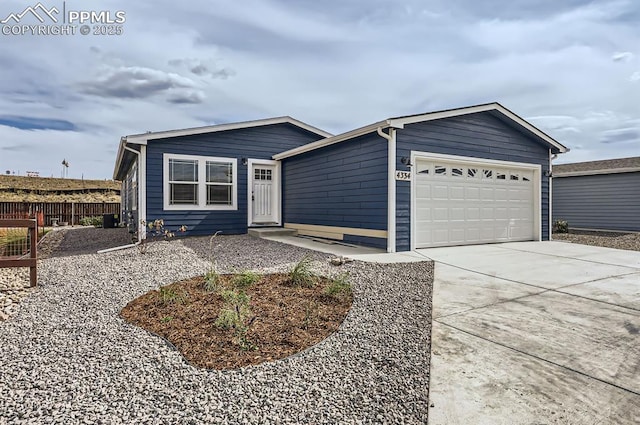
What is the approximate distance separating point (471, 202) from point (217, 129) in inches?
300

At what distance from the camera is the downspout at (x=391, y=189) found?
8.14 meters

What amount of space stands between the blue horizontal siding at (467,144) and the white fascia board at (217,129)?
17.2ft

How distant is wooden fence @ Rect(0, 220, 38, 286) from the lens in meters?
4.84

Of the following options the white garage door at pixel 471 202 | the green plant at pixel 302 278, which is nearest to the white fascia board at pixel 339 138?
the white garage door at pixel 471 202

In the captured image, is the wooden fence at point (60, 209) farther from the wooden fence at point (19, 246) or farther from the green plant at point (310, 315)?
the green plant at point (310, 315)

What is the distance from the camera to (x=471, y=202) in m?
9.66

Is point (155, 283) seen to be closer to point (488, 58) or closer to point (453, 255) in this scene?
point (453, 255)

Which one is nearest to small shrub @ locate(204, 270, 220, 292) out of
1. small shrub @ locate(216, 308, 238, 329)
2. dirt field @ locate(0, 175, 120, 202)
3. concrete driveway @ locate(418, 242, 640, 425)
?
small shrub @ locate(216, 308, 238, 329)

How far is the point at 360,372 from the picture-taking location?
104 inches

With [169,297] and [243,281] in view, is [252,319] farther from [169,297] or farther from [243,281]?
[243,281]

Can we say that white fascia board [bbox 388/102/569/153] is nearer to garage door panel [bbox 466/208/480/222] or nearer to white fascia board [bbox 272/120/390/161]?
white fascia board [bbox 272/120/390/161]

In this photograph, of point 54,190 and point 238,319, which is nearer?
point 238,319

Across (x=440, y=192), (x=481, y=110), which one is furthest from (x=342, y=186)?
(x=481, y=110)

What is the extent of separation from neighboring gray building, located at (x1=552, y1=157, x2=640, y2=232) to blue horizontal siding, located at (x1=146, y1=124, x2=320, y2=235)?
42.4ft
